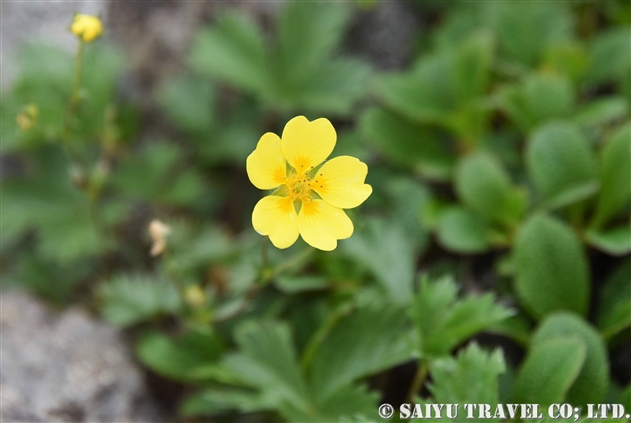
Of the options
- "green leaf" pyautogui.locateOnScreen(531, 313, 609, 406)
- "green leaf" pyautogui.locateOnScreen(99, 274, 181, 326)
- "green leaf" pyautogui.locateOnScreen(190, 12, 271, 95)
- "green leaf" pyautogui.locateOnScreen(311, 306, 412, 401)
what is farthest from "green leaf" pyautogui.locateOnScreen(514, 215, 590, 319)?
"green leaf" pyautogui.locateOnScreen(190, 12, 271, 95)

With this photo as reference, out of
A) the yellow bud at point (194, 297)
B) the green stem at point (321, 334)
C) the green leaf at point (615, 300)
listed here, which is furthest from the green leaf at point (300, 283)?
the green leaf at point (615, 300)

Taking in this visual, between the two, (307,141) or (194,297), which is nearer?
(307,141)

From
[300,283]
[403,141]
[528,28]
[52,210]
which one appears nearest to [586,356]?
[300,283]

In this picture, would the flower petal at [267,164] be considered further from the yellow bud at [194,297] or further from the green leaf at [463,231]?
the green leaf at [463,231]

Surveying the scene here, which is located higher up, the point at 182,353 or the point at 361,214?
the point at 361,214

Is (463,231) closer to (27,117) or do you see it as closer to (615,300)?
(615,300)

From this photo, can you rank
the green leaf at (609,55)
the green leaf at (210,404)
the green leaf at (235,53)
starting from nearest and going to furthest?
the green leaf at (210,404)
the green leaf at (609,55)
the green leaf at (235,53)
